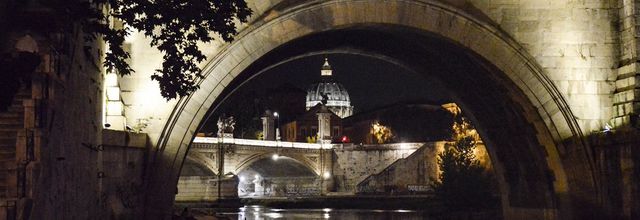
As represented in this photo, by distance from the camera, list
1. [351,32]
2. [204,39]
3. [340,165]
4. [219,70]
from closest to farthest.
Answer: [204,39]
[219,70]
[351,32]
[340,165]

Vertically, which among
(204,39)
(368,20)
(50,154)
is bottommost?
(50,154)

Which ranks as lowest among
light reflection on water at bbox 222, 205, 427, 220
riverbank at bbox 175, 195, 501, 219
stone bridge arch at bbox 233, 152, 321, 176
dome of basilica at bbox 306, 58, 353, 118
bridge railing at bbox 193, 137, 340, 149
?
light reflection on water at bbox 222, 205, 427, 220

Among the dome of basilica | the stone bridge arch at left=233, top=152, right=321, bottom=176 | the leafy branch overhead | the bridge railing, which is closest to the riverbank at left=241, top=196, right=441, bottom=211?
the stone bridge arch at left=233, top=152, right=321, bottom=176

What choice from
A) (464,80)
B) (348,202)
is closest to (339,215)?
(348,202)

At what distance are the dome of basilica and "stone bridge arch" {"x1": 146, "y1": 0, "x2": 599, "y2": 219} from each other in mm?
103339

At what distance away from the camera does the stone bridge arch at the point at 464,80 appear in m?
16.4

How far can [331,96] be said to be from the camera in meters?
127

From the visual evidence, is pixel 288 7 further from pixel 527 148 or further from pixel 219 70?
pixel 527 148

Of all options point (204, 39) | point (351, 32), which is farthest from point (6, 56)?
point (351, 32)

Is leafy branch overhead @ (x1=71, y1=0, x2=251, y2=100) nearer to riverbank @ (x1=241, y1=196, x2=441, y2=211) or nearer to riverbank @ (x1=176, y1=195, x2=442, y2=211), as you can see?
riverbank @ (x1=241, y1=196, x2=441, y2=211)

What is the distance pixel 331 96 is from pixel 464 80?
345 ft

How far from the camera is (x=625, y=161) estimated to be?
59.5 feet

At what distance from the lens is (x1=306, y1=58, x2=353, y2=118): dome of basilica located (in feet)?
414

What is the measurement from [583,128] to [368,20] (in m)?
5.60
